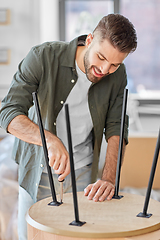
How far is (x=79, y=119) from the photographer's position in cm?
129

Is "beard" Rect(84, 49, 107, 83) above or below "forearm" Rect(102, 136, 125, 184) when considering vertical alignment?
above

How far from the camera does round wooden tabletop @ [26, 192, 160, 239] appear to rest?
2.35 ft

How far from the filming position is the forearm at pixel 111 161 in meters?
1.17

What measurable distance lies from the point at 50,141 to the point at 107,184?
0.21 meters

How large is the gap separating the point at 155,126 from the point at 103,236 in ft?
8.84

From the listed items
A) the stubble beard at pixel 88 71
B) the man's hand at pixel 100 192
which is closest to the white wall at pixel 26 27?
the stubble beard at pixel 88 71

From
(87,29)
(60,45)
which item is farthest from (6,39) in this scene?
(60,45)

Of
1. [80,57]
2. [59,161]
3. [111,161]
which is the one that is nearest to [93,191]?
[59,161]

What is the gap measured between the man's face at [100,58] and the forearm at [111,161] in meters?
0.25

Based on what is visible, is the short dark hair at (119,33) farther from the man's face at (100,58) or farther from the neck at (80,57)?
the neck at (80,57)

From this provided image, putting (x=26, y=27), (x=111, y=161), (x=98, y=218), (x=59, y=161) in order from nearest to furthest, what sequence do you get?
1. (x=98, y=218)
2. (x=59, y=161)
3. (x=111, y=161)
4. (x=26, y=27)

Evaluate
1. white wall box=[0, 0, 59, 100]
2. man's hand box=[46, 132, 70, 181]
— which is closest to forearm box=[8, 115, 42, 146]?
man's hand box=[46, 132, 70, 181]

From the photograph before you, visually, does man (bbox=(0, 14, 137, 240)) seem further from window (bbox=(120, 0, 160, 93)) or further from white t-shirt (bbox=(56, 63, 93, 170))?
window (bbox=(120, 0, 160, 93))

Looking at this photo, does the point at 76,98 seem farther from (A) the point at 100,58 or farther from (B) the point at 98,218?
(B) the point at 98,218
